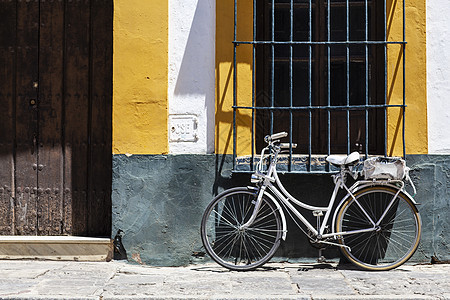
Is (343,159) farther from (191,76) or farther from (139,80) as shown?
(139,80)

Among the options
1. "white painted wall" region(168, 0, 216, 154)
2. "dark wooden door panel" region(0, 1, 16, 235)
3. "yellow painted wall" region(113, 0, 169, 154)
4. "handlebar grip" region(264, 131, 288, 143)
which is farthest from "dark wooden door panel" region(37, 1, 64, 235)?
"handlebar grip" region(264, 131, 288, 143)

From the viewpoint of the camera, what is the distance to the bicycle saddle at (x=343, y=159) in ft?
17.4

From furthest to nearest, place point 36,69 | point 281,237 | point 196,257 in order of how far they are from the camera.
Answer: point 36,69
point 196,257
point 281,237

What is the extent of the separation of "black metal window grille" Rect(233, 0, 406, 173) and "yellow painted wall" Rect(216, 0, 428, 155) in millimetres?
150

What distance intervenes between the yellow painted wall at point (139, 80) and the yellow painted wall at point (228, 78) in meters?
0.49

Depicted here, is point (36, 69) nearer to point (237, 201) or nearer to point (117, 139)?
point (117, 139)

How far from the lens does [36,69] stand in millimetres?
6145

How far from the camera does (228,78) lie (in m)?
5.79

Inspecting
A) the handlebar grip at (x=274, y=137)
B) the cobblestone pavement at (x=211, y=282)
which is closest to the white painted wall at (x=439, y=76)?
the cobblestone pavement at (x=211, y=282)

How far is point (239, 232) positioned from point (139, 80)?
1.68m

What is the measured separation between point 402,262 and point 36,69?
393 cm

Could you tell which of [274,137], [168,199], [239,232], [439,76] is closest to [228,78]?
[274,137]

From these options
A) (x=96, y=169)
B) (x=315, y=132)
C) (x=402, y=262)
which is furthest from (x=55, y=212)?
(x=402, y=262)

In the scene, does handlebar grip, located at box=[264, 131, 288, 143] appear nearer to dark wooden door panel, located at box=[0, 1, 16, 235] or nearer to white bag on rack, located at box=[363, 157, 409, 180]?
white bag on rack, located at box=[363, 157, 409, 180]
